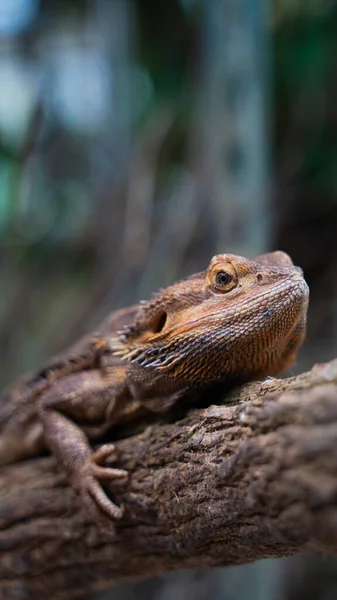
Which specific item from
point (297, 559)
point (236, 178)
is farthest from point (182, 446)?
point (297, 559)

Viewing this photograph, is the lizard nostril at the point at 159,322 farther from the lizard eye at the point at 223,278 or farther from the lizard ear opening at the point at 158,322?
the lizard eye at the point at 223,278

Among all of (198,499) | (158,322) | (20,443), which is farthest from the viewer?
(20,443)

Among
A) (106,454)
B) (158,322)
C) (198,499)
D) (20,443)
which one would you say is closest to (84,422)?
(106,454)

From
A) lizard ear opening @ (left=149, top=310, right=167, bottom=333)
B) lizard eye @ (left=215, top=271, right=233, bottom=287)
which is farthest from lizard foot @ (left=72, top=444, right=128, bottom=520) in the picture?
lizard eye @ (left=215, top=271, right=233, bottom=287)

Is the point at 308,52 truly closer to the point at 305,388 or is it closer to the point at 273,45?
the point at 273,45

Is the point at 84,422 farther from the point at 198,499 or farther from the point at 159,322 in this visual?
the point at 198,499

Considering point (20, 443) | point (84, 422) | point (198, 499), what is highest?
point (20, 443)

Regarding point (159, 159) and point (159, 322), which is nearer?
point (159, 322)
